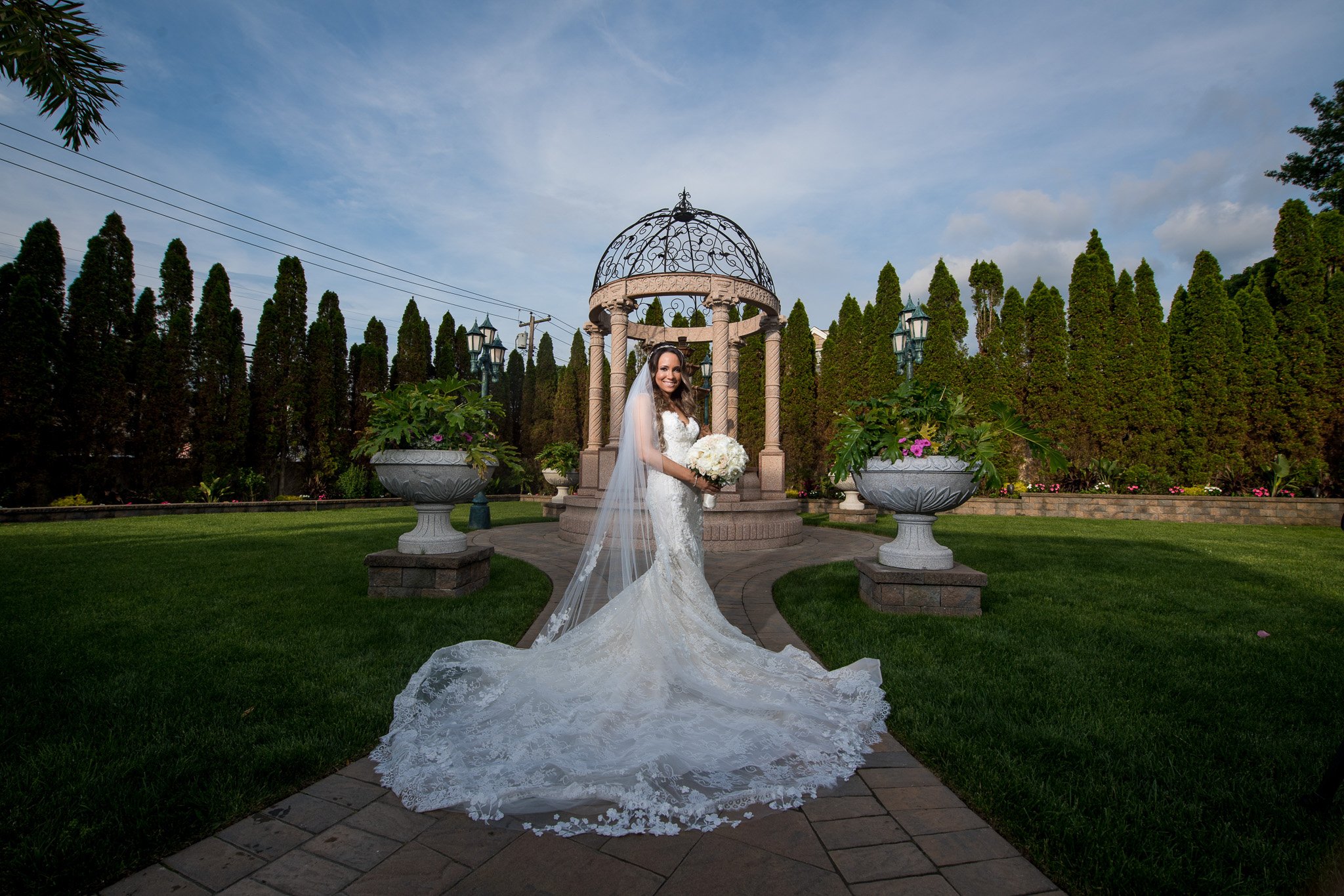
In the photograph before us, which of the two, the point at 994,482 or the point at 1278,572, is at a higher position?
the point at 994,482

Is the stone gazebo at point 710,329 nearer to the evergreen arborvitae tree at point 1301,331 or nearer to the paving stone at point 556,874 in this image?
the paving stone at point 556,874

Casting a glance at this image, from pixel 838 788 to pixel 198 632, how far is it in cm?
428

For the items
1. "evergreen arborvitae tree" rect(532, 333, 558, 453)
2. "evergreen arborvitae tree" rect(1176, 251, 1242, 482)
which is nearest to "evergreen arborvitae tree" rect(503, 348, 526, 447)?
"evergreen arborvitae tree" rect(532, 333, 558, 453)

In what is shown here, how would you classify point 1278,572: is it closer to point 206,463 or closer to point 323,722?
point 323,722

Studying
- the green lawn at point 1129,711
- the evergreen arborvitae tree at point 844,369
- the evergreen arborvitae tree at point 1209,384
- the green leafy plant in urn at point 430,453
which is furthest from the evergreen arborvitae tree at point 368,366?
the evergreen arborvitae tree at point 1209,384

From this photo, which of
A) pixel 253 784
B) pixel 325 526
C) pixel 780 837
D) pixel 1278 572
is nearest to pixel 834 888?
pixel 780 837

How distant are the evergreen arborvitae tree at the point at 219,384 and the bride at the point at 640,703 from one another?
15796mm

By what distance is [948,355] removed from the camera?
18.2 metres

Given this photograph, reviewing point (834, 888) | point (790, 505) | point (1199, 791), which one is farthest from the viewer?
point (790, 505)

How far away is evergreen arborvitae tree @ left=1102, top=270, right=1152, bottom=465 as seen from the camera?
1630cm

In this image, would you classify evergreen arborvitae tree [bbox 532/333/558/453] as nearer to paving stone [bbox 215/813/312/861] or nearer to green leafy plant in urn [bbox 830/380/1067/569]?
green leafy plant in urn [bbox 830/380/1067/569]

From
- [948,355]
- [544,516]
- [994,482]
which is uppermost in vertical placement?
[948,355]

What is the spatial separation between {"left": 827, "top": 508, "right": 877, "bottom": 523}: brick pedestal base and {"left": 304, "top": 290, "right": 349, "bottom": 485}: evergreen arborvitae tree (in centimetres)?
1463

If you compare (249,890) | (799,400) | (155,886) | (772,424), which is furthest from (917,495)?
(799,400)
